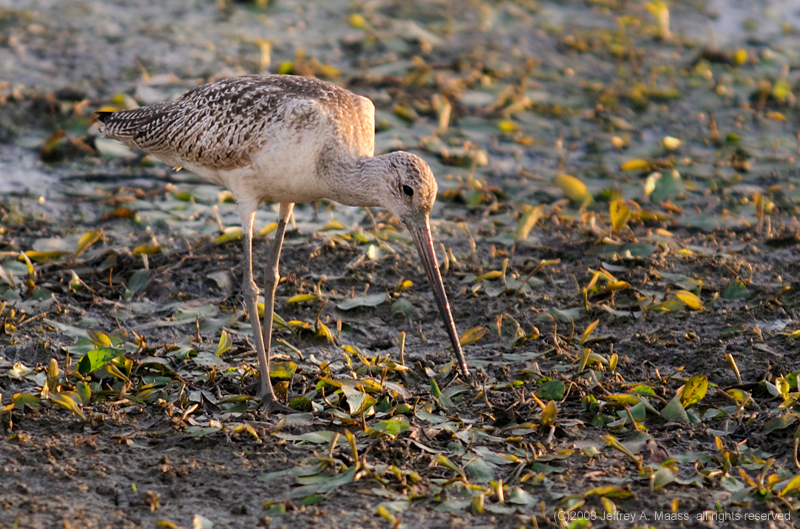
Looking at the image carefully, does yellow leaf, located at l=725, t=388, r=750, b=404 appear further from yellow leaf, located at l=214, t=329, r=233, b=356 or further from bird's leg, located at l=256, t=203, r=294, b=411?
yellow leaf, located at l=214, t=329, r=233, b=356

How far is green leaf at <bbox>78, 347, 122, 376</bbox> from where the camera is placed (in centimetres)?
571

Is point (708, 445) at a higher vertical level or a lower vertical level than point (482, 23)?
lower

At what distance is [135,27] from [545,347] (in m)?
7.20

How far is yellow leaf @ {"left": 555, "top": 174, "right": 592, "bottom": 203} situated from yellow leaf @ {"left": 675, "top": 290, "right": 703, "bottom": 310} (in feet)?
6.46

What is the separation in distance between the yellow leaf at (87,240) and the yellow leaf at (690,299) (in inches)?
161

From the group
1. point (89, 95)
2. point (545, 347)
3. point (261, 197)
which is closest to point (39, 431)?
point (261, 197)

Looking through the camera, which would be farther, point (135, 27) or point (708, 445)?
point (135, 27)

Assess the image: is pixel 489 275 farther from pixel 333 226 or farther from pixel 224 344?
pixel 224 344

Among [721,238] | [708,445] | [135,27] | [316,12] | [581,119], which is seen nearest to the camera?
[708,445]

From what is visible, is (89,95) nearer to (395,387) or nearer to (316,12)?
(316,12)

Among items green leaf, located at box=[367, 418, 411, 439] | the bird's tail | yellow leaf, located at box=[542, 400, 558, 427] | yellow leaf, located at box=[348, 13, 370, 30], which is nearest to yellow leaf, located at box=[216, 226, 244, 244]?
the bird's tail

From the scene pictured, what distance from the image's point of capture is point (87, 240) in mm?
7172

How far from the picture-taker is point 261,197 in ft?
20.1

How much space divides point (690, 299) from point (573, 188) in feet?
6.83
